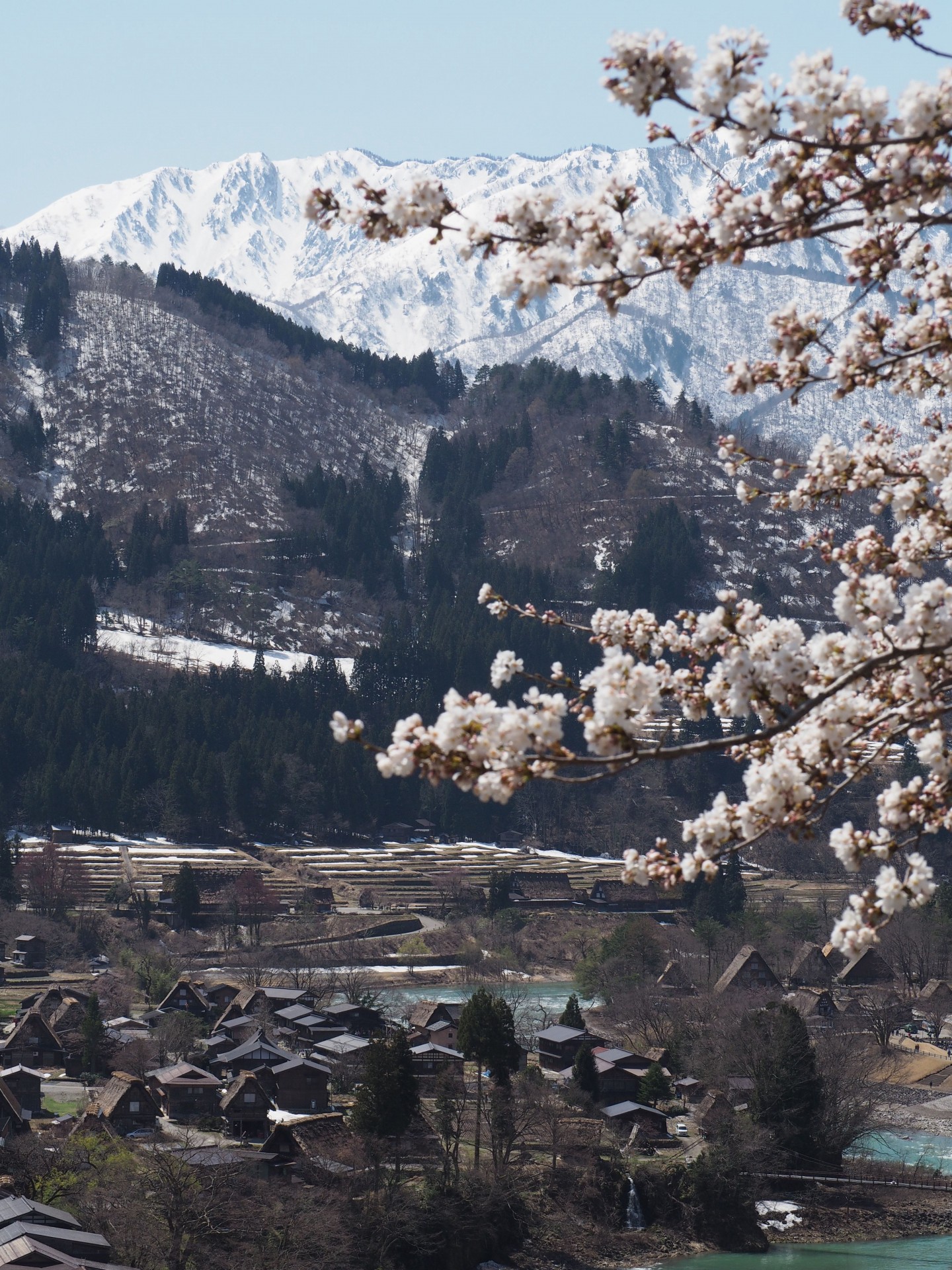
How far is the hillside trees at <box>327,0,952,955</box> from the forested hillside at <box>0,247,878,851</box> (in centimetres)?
9430

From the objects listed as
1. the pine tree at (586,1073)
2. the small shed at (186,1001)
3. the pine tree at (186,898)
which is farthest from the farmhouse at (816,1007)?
the pine tree at (186,898)

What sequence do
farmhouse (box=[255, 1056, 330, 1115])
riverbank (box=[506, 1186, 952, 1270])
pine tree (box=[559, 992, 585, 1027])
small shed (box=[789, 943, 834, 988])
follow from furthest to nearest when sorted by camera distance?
small shed (box=[789, 943, 834, 988]) → pine tree (box=[559, 992, 585, 1027]) → farmhouse (box=[255, 1056, 330, 1115]) → riverbank (box=[506, 1186, 952, 1270])

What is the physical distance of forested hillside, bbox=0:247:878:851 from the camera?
106438mm

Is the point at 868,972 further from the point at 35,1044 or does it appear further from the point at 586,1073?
the point at 35,1044

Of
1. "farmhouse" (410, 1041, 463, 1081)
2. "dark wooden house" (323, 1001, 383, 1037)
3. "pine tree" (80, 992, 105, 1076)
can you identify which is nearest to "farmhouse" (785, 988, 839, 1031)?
"dark wooden house" (323, 1001, 383, 1037)

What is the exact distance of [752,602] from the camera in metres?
6.47

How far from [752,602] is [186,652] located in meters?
135

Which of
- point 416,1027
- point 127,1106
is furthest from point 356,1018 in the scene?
point 127,1106

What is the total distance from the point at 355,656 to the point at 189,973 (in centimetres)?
7600

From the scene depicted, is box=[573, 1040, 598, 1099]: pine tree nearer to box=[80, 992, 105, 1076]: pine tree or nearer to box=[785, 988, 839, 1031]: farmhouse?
box=[785, 988, 839, 1031]: farmhouse

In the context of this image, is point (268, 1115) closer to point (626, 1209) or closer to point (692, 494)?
point (626, 1209)

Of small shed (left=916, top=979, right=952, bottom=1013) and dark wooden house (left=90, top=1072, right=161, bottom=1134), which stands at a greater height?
small shed (left=916, top=979, right=952, bottom=1013)

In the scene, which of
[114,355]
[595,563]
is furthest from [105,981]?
[114,355]

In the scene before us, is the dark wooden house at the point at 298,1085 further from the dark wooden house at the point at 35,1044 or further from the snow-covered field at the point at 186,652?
the snow-covered field at the point at 186,652
